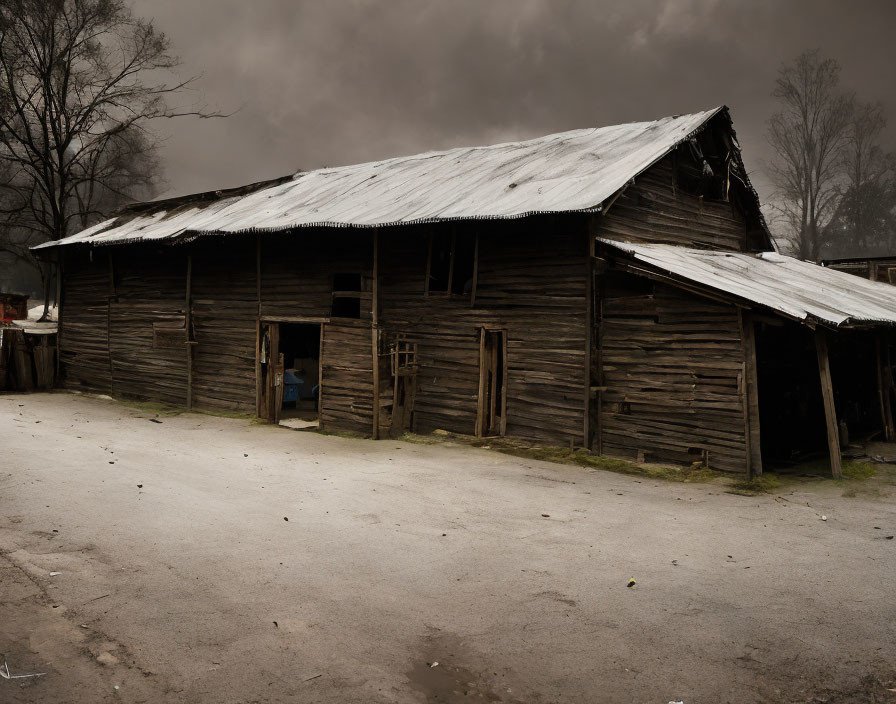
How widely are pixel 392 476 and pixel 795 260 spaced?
12.7 meters

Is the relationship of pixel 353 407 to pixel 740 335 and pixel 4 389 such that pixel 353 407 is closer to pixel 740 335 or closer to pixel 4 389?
pixel 740 335

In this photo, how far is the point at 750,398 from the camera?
33.4 ft

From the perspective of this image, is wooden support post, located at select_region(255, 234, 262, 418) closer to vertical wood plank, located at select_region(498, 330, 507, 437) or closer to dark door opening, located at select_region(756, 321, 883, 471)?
vertical wood plank, located at select_region(498, 330, 507, 437)

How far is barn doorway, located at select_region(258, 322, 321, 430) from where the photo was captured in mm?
15586

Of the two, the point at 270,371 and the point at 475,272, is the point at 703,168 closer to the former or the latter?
the point at 475,272

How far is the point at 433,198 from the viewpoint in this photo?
1407cm

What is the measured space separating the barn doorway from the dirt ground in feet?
17.3

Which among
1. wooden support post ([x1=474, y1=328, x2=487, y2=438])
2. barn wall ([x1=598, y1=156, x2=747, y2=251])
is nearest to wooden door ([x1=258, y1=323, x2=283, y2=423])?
wooden support post ([x1=474, y1=328, x2=487, y2=438])

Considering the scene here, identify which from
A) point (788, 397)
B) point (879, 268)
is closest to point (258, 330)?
point (788, 397)

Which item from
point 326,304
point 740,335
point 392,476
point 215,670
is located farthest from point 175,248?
point 215,670

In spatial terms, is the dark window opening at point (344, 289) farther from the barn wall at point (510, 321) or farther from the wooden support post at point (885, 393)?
the wooden support post at point (885, 393)

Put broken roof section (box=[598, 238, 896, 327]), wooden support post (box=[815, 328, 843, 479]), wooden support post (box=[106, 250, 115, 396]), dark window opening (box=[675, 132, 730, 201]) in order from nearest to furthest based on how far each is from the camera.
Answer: broken roof section (box=[598, 238, 896, 327])
wooden support post (box=[815, 328, 843, 479])
dark window opening (box=[675, 132, 730, 201])
wooden support post (box=[106, 250, 115, 396])

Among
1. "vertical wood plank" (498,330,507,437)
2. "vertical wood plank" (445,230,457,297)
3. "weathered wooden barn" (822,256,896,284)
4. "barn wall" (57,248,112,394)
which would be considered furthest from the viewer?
"weathered wooden barn" (822,256,896,284)

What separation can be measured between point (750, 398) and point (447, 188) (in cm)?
792
